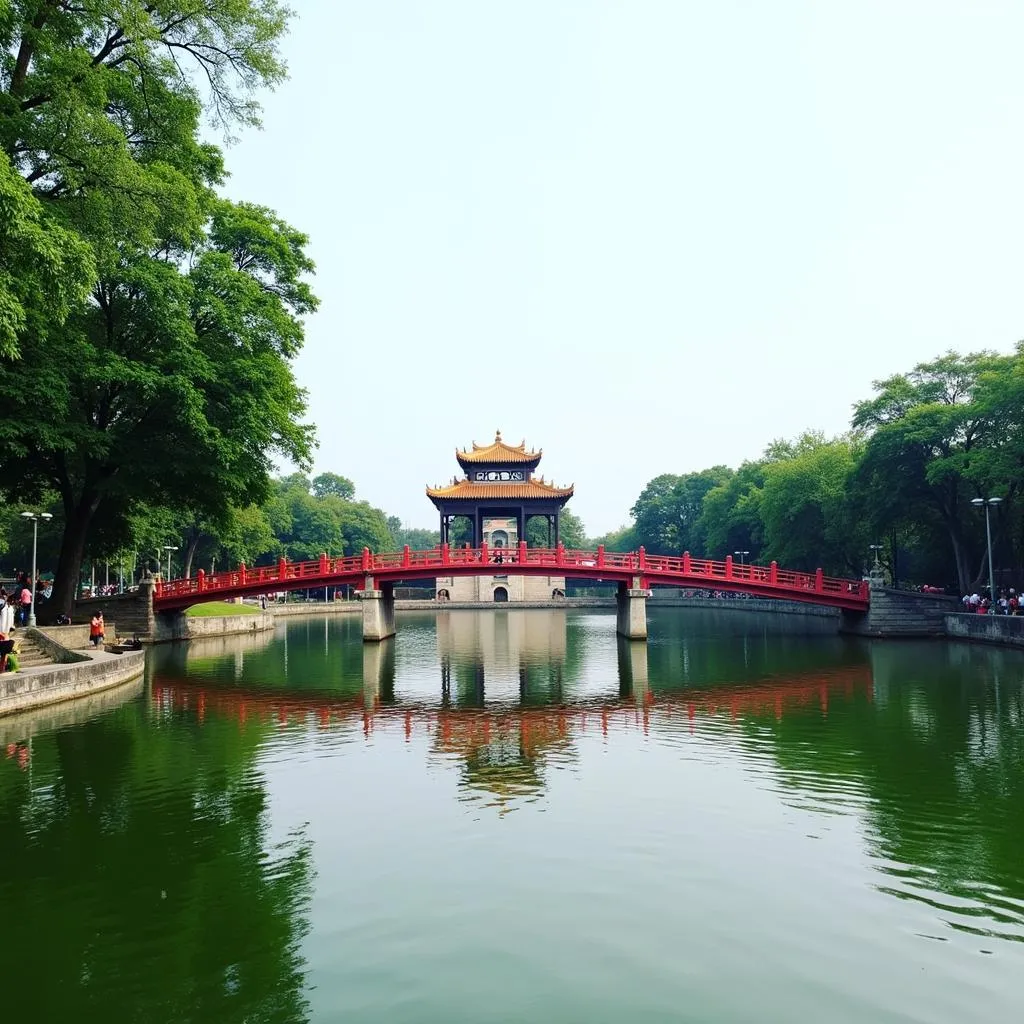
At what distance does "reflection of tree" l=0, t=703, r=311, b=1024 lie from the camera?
5422mm

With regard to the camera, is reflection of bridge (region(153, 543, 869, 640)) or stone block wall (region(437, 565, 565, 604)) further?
stone block wall (region(437, 565, 565, 604))

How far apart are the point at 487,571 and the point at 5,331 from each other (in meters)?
20.1

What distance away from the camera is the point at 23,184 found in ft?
40.7

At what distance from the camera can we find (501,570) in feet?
100

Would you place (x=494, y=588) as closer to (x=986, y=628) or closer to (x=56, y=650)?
(x=986, y=628)

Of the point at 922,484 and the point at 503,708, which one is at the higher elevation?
the point at 922,484

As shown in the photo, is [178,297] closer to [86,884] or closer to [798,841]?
[86,884]

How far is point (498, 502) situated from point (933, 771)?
51.1 m

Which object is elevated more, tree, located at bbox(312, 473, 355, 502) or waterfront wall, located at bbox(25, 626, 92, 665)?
tree, located at bbox(312, 473, 355, 502)

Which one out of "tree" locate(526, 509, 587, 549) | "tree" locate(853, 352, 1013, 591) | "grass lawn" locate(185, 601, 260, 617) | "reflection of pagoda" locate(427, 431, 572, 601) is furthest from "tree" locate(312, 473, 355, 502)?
"tree" locate(853, 352, 1013, 591)

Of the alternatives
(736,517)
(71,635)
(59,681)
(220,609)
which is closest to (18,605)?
(71,635)

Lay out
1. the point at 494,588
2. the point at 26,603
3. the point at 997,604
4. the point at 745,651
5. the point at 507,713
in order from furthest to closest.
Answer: the point at 494,588 → the point at 997,604 → the point at 745,651 → the point at 26,603 → the point at 507,713

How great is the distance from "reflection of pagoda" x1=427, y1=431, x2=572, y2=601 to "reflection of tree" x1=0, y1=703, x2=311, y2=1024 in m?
46.5

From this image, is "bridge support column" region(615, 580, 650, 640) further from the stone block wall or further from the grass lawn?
the stone block wall
